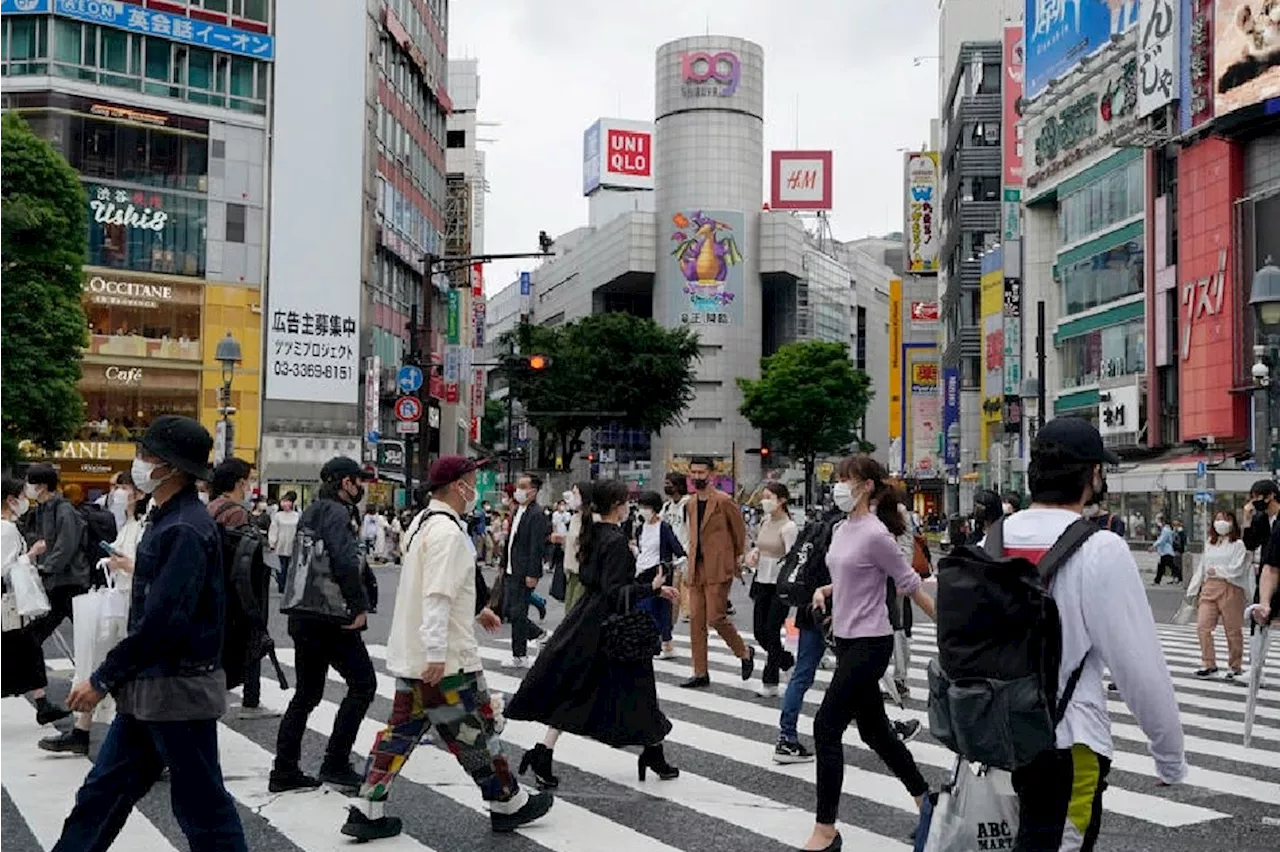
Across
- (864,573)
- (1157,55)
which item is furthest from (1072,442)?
(1157,55)

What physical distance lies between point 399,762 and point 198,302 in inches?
1699

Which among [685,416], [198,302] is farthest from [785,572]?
[685,416]

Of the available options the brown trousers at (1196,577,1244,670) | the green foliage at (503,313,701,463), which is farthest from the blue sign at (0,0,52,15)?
the brown trousers at (1196,577,1244,670)

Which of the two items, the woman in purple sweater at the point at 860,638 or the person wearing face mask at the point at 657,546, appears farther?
the person wearing face mask at the point at 657,546

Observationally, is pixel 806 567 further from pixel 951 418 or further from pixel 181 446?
pixel 951 418

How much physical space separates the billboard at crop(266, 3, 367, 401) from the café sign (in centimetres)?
2415

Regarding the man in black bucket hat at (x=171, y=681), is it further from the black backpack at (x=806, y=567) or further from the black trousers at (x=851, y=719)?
the black backpack at (x=806, y=567)

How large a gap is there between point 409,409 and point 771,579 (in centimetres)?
1064

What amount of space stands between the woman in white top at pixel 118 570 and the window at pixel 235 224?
132 ft

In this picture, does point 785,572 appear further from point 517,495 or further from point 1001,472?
point 1001,472

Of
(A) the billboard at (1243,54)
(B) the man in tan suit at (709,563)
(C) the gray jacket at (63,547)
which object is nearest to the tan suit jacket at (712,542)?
(B) the man in tan suit at (709,563)

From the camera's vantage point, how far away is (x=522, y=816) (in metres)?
6.84

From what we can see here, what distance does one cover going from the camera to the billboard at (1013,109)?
57656mm

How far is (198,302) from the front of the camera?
1864 inches
